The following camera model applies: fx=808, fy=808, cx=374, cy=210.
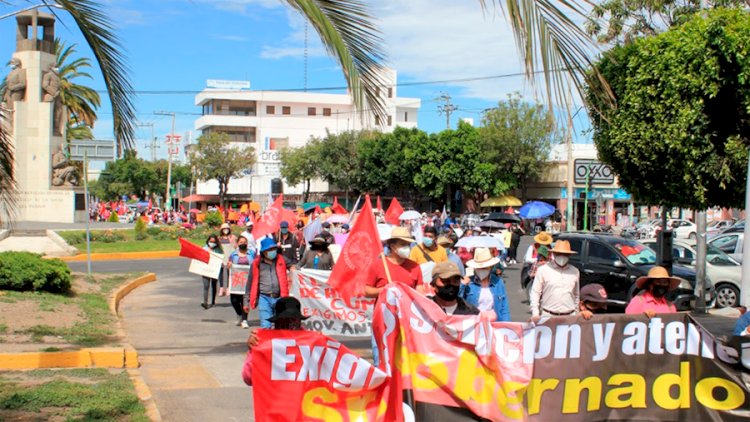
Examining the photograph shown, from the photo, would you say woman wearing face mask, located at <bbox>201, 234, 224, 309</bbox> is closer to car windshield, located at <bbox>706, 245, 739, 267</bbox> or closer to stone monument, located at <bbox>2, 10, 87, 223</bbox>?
car windshield, located at <bbox>706, 245, 739, 267</bbox>

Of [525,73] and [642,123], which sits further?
[642,123]

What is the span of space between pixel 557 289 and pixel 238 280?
21.4 feet

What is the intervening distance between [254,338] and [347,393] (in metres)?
0.78

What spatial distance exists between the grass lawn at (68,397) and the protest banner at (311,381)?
1.89 metres

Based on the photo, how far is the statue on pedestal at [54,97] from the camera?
34719 millimetres

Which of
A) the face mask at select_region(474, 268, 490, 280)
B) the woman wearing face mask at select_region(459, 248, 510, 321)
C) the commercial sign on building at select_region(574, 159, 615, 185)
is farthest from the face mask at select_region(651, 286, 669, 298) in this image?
the commercial sign on building at select_region(574, 159, 615, 185)

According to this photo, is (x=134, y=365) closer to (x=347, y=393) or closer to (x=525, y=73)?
(x=347, y=393)

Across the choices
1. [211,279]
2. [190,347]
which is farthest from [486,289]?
[211,279]

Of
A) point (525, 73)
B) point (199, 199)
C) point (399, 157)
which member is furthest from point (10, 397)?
point (199, 199)

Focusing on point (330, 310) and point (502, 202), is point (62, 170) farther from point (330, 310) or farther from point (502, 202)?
point (502, 202)

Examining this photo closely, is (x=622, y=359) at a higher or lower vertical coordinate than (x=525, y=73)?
lower

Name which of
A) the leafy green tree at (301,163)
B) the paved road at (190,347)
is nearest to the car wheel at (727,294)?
the paved road at (190,347)

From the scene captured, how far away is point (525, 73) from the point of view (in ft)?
11.9

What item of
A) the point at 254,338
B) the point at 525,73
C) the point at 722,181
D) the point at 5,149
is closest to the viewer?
the point at 525,73
